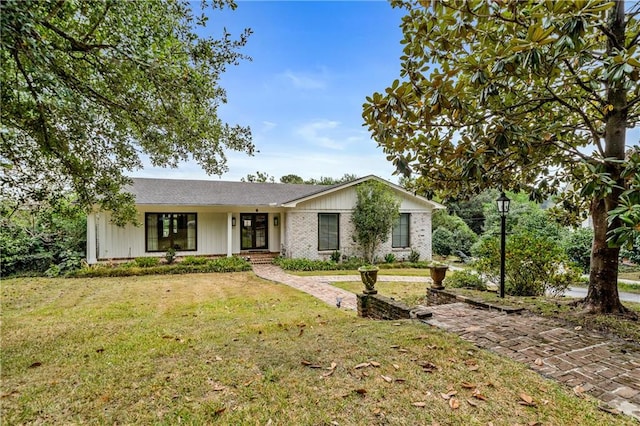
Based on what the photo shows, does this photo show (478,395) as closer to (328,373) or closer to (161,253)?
(328,373)

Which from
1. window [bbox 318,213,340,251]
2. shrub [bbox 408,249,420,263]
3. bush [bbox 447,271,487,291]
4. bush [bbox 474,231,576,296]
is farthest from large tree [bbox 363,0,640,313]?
shrub [bbox 408,249,420,263]

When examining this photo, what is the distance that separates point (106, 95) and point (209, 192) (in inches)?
499

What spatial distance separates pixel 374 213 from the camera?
1581 cm

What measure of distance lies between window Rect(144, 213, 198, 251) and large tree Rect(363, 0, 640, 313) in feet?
43.0

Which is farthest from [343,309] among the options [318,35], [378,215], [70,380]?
[378,215]

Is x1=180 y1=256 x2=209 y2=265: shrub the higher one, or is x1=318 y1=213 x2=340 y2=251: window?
x1=318 y1=213 x2=340 y2=251: window

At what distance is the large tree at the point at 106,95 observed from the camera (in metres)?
3.27

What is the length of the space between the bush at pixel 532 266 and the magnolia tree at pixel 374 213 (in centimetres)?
757

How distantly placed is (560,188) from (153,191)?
52.9 ft

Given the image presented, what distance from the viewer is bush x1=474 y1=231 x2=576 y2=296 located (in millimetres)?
7605

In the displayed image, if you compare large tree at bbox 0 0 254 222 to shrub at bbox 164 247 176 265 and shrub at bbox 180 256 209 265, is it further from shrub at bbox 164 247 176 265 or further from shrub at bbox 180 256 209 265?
shrub at bbox 164 247 176 265

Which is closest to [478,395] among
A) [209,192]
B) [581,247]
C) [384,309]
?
[384,309]

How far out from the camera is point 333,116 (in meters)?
17.5

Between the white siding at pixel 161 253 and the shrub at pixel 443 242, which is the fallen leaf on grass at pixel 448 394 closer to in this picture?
the white siding at pixel 161 253
